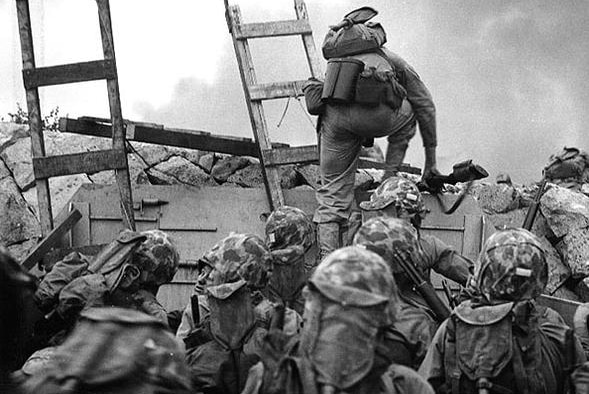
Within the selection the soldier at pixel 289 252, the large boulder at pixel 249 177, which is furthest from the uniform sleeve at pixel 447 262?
the large boulder at pixel 249 177

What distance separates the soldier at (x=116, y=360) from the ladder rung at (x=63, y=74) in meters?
5.88

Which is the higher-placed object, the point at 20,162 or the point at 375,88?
the point at 375,88

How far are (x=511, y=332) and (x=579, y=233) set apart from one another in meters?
6.02

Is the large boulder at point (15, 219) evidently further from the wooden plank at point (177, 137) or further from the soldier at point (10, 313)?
the soldier at point (10, 313)

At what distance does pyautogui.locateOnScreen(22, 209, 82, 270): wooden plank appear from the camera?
29.3ft

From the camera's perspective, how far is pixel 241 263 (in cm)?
627

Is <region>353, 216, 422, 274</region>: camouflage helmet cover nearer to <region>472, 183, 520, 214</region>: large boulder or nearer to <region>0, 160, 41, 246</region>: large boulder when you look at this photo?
<region>0, 160, 41, 246</region>: large boulder

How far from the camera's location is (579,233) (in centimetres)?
1109

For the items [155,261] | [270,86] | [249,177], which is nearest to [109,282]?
[155,261]

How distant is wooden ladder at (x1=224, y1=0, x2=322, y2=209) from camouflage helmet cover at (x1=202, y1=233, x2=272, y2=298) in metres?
3.71

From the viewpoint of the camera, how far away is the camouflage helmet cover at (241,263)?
6.23 metres

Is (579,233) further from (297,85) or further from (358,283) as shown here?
(358,283)

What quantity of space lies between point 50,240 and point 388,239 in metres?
3.76

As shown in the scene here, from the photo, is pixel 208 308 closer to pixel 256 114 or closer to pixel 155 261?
pixel 155 261
